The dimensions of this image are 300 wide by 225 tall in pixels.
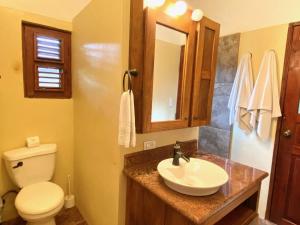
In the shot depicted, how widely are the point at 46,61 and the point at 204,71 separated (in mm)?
1566

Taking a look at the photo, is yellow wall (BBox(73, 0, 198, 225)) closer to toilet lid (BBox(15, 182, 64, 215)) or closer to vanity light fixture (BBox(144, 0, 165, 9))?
vanity light fixture (BBox(144, 0, 165, 9))

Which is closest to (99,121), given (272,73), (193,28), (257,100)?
(193,28)

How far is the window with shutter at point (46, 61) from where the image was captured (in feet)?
6.06

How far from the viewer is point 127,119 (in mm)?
1213

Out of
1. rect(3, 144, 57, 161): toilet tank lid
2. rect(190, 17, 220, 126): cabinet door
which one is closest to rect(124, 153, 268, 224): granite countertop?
rect(190, 17, 220, 126): cabinet door

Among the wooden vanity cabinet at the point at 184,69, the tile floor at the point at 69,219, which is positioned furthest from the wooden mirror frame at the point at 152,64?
the tile floor at the point at 69,219

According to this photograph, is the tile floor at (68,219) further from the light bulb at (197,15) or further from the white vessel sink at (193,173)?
the light bulb at (197,15)

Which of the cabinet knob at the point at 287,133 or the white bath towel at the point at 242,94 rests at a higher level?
the white bath towel at the point at 242,94

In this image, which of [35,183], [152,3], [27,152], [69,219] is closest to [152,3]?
[152,3]

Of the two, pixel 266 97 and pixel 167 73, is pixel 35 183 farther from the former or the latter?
pixel 266 97

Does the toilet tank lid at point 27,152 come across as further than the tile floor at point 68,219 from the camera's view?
No

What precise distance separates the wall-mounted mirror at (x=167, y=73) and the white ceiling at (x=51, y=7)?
117cm

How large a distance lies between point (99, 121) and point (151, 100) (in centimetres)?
54

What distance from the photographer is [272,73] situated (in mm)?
1937
